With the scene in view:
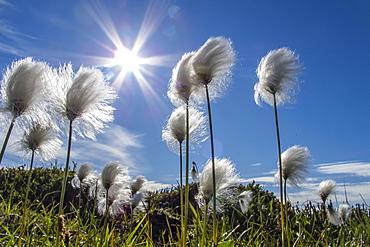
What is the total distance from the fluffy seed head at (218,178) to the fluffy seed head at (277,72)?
3.40 ft

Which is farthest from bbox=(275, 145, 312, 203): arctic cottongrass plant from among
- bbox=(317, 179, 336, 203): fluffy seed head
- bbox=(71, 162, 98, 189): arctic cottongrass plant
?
bbox=(71, 162, 98, 189): arctic cottongrass plant

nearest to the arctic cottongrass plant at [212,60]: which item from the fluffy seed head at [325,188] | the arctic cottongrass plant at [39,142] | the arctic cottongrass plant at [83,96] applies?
the arctic cottongrass plant at [83,96]

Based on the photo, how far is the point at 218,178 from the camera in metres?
3.84

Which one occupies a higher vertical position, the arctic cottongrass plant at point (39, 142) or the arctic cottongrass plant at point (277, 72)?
the arctic cottongrass plant at point (277, 72)

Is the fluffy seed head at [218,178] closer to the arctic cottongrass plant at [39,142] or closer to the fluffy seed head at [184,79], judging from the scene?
the fluffy seed head at [184,79]

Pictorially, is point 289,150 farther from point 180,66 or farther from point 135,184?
point 135,184

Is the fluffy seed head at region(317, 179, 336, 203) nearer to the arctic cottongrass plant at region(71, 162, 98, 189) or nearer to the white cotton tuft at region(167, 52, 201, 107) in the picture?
the white cotton tuft at region(167, 52, 201, 107)

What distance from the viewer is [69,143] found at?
2436mm

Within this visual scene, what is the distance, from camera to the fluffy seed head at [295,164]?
4.15 metres

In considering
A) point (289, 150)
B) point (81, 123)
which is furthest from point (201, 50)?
point (289, 150)

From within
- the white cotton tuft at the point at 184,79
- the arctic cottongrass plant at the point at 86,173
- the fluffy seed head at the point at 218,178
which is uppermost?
the white cotton tuft at the point at 184,79

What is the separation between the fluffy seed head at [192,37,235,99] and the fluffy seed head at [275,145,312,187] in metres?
1.65

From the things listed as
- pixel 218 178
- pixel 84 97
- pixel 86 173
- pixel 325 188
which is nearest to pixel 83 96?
pixel 84 97

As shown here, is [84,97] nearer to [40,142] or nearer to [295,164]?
[40,142]
